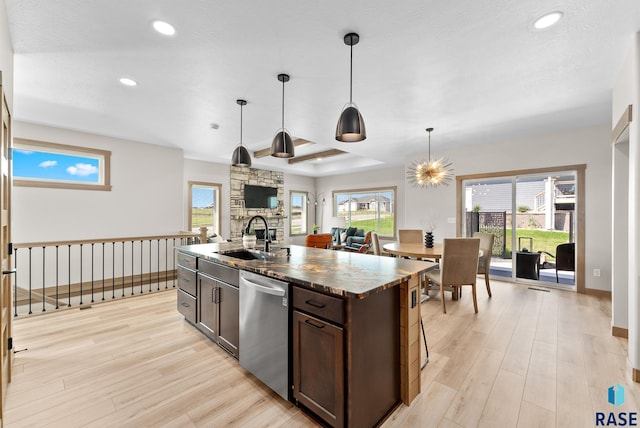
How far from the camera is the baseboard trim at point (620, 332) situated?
281cm

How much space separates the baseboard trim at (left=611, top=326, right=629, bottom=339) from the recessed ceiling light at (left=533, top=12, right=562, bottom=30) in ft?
9.81

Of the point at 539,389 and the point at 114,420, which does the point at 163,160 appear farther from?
the point at 539,389

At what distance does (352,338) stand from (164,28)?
2.47 m

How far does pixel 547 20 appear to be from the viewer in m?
1.95

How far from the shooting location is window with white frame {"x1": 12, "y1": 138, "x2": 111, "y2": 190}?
4117 mm

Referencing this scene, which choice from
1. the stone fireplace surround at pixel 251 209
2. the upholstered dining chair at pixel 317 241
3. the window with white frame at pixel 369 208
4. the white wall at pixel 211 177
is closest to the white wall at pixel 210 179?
the white wall at pixel 211 177

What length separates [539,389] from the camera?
2.03 meters

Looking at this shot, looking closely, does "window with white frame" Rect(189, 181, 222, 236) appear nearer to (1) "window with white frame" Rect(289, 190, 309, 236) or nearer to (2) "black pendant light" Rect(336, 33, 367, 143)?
(1) "window with white frame" Rect(289, 190, 309, 236)

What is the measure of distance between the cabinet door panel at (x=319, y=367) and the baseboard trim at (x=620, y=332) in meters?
3.20

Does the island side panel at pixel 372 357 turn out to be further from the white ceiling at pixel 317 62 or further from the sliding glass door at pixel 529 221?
the sliding glass door at pixel 529 221

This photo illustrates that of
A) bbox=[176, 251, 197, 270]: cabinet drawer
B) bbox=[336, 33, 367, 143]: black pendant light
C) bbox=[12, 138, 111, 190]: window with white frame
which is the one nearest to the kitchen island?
bbox=[336, 33, 367, 143]: black pendant light

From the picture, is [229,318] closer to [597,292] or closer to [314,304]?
[314,304]

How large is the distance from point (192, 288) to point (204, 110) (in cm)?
229

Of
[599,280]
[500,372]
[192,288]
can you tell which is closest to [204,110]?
[192,288]
